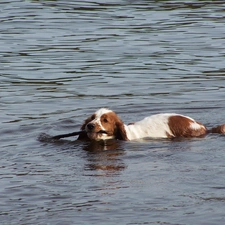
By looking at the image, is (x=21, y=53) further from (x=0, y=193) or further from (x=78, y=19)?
(x=0, y=193)

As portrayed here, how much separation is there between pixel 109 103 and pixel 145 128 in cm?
251

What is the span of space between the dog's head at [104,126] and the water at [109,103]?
0.54 feet

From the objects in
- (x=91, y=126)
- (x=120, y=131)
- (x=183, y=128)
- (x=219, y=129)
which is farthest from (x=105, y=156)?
(x=219, y=129)

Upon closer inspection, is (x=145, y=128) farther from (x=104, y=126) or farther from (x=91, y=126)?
(x=91, y=126)

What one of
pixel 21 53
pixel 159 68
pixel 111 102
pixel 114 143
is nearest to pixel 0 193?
pixel 114 143

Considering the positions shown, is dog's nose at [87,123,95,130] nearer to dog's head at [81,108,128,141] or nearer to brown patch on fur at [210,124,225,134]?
dog's head at [81,108,128,141]

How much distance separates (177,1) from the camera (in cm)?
2558

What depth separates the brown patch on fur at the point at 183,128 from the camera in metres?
11.2

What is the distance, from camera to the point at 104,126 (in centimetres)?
1095

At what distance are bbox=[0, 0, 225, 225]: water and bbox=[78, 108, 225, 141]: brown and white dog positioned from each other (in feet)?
0.56

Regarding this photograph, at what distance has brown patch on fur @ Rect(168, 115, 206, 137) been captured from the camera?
36.8 ft

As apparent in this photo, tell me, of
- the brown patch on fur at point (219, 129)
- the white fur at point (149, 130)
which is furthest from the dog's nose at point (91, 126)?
the brown patch on fur at point (219, 129)

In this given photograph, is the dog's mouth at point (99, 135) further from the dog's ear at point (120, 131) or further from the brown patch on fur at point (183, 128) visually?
the brown patch on fur at point (183, 128)

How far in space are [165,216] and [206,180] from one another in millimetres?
1303
